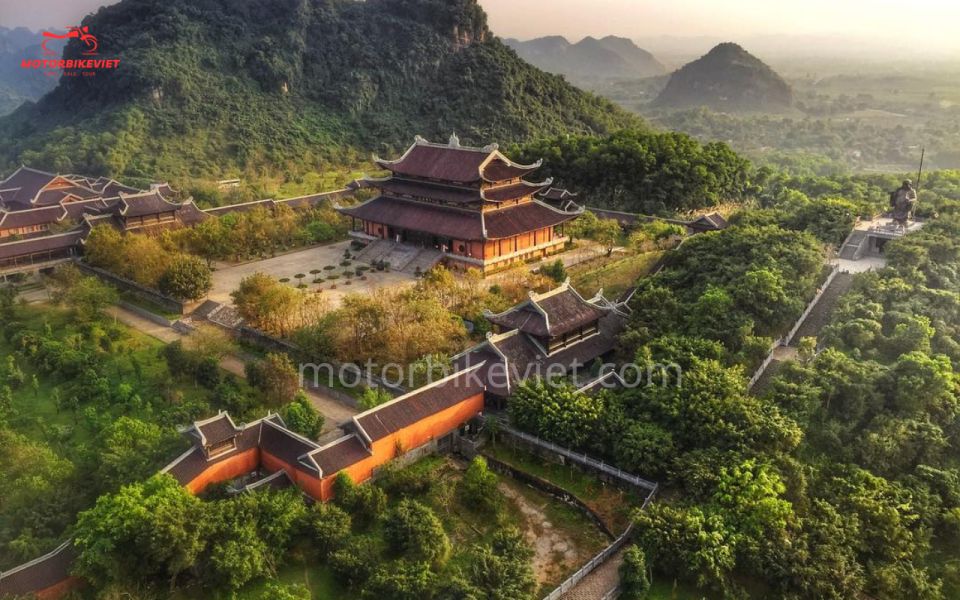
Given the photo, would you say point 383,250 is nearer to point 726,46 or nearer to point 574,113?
point 574,113

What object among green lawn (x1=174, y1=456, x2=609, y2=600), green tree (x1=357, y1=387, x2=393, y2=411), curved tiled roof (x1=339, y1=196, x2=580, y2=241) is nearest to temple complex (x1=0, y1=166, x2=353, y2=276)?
curved tiled roof (x1=339, y1=196, x2=580, y2=241)

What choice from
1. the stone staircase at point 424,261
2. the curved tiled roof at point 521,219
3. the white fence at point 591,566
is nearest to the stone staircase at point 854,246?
the curved tiled roof at point 521,219

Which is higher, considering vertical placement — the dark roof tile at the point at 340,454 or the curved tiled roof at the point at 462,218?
the curved tiled roof at the point at 462,218

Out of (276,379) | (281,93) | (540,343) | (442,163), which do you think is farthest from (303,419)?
(281,93)

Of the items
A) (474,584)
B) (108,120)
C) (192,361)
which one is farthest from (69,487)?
(108,120)

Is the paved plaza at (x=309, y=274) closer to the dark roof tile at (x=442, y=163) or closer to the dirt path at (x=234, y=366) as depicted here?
the dirt path at (x=234, y=366)

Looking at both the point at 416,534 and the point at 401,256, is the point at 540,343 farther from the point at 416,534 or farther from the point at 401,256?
the point at 401,256
